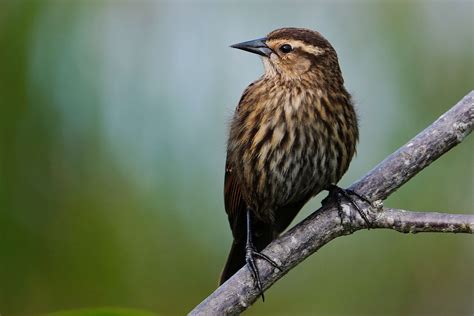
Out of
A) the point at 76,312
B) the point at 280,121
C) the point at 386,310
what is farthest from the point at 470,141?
the point at 76,312

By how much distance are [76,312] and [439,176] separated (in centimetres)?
380

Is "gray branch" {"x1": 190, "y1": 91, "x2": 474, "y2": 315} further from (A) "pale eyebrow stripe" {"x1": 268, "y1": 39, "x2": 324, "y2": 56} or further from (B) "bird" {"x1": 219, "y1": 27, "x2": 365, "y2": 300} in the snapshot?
(A) "pale eyebrow stripe" {"x1": 268, "y1": 39, "x2": 324, "y2": 56}

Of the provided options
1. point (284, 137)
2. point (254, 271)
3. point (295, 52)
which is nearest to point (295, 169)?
point (284, 137)

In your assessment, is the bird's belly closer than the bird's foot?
No

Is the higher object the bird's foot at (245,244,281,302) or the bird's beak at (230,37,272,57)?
Result: the bird's beak at (230,37,272,57)

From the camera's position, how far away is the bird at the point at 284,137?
4.84 metres

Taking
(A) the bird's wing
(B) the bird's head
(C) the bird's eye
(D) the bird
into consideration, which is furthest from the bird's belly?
(C) the bird's eye

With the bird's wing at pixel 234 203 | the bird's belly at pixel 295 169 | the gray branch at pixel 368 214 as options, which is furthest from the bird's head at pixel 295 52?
the gray branch at pixel 368 214

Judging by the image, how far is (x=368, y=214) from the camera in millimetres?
4172

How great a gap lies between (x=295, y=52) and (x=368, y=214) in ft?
4.28

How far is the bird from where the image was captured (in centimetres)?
484

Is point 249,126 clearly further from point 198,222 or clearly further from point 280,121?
point 198,222

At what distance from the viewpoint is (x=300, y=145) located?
15.8 feet

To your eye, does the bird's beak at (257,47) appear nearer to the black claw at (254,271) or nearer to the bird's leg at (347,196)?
the bird's leg at (347,196)
